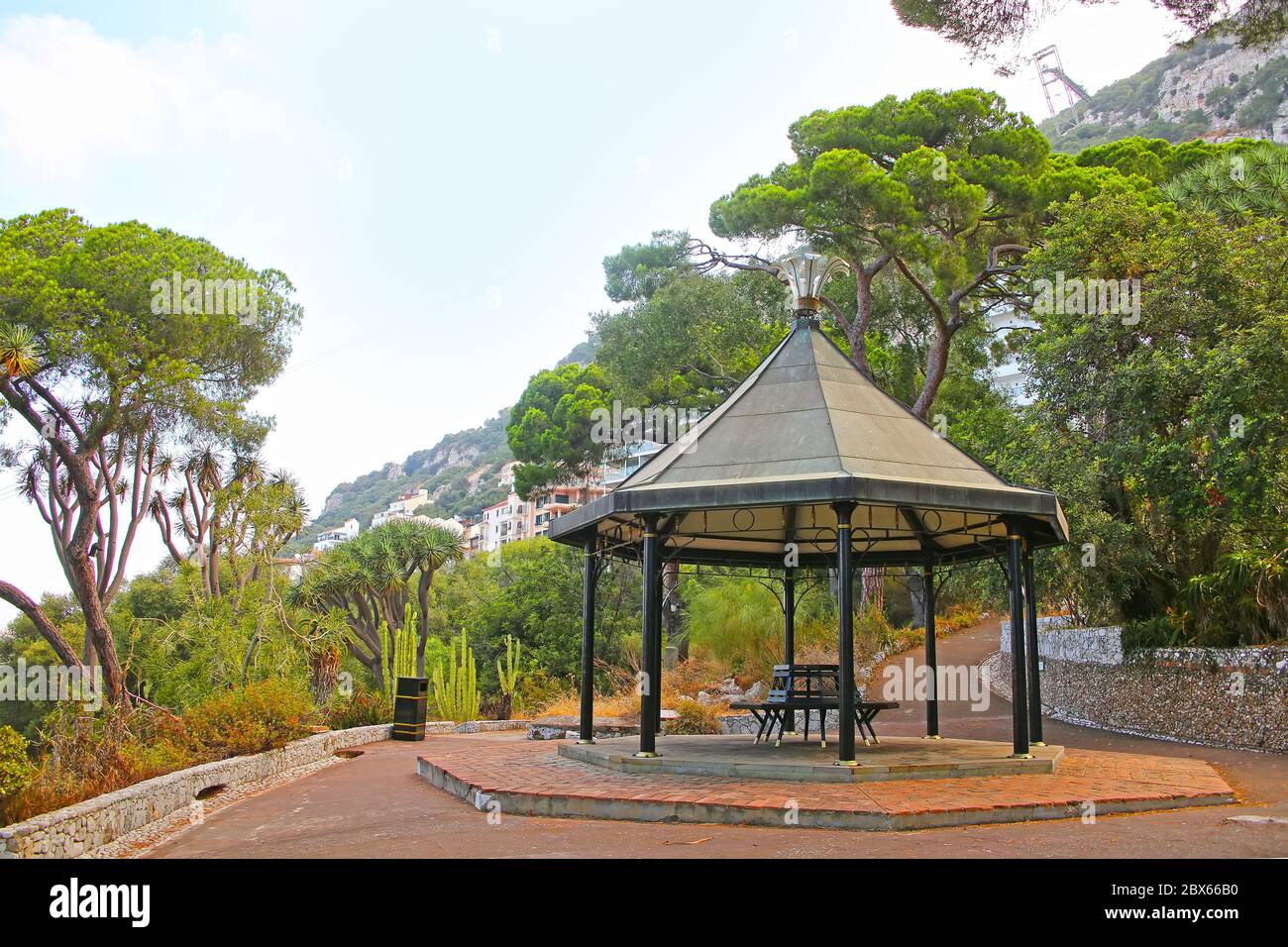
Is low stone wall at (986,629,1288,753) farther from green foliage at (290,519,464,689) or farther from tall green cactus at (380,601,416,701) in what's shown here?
green foliage at (290,519,464,689)

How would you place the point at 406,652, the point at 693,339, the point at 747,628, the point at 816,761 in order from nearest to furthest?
the point at 816,761, the point at 406,652, the point at 747,628, the point at 693,339

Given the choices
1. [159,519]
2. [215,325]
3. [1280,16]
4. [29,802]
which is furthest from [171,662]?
[1280,16]

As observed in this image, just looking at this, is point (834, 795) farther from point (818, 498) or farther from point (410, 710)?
point (410, 710)

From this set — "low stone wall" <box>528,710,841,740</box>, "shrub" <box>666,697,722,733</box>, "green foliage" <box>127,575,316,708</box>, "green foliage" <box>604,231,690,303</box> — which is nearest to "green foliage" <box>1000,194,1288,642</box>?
"low stone wall" <box>528,710,841,740</box>

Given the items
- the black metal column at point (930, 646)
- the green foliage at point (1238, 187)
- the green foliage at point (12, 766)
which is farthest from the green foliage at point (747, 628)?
the green foliage at point (12, 766)

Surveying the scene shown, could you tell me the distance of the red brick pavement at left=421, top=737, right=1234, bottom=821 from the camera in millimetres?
6902

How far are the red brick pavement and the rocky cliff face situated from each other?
7387cm

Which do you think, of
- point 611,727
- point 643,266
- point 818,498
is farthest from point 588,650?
point 643,266

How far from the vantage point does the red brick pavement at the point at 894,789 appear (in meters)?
6.90

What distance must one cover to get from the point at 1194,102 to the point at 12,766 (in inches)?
4473

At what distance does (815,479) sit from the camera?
8.24 meters

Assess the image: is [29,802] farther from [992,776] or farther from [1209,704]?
[1209,704]

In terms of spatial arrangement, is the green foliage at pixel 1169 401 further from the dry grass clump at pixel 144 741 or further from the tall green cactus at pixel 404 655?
Answer: the tall green cactus at pixel 404 655
